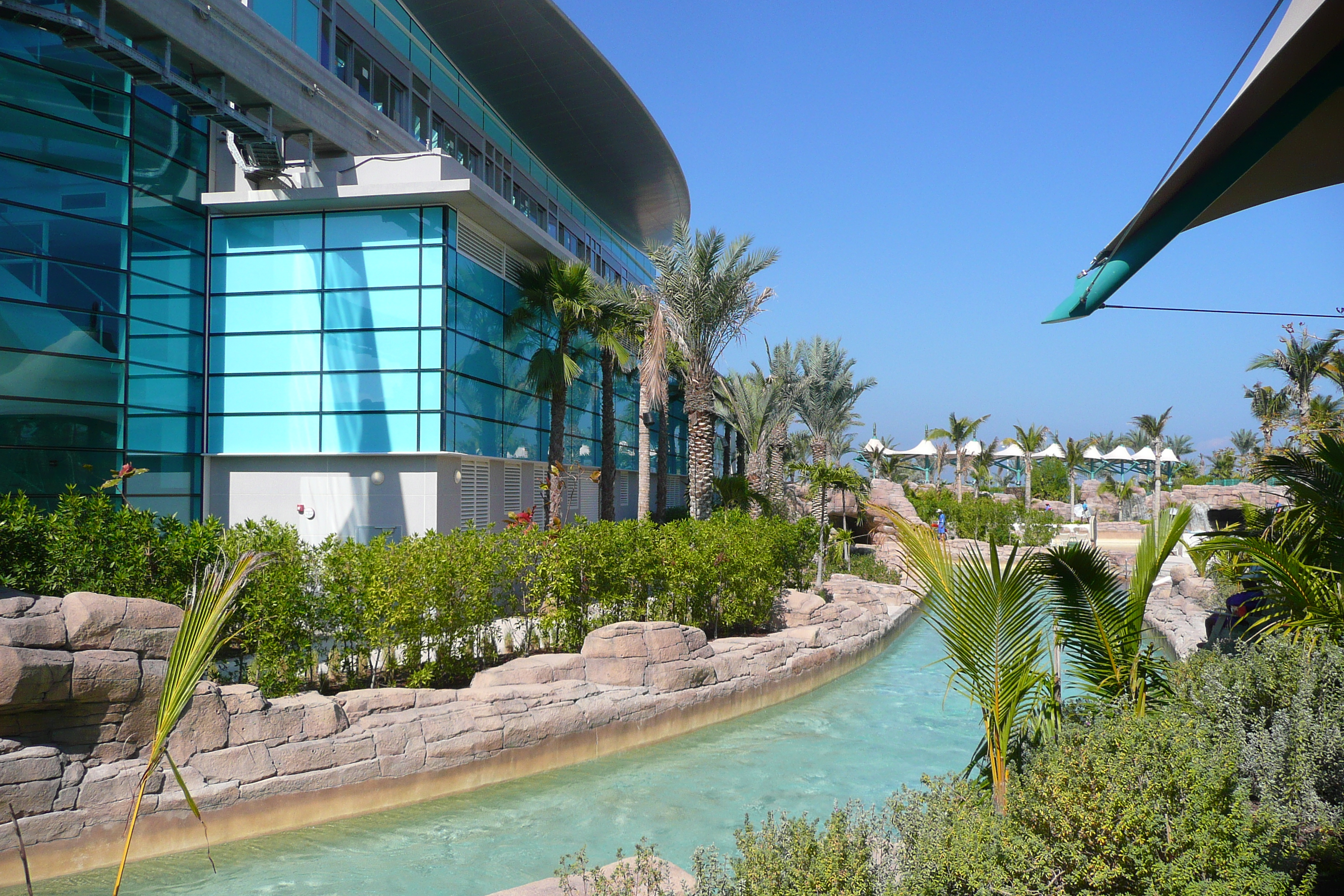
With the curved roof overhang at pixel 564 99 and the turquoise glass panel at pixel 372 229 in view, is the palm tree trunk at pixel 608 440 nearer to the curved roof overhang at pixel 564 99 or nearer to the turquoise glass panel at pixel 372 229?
the curved roof overhang at pixel 564 99

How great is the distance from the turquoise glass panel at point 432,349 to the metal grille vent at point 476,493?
2177 millimetres

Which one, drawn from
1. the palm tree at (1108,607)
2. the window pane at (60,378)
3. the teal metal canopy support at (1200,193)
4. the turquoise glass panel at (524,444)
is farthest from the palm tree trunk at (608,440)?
the teal metal canopy support at (1200,193)

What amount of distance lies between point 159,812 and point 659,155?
27934 millimetres

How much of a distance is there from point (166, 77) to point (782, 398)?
22907mm

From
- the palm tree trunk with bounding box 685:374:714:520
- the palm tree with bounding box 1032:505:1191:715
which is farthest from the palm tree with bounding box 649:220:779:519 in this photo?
the palm tree with bounding box 1032:505:1191:715

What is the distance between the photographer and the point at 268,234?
16312 millimetres

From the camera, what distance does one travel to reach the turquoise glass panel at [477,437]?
1647 centimetres

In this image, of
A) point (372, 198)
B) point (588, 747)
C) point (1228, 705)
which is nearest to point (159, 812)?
point (588, 747)

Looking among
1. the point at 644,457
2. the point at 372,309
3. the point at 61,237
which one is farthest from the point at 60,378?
the point at 644,457

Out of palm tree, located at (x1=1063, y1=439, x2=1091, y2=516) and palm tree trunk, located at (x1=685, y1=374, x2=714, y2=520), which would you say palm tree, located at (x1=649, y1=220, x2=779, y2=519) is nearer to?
palm tree trunk, located at (x1=685, y1=374, x2=714, y2=520)

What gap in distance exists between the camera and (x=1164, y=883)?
3326 mm

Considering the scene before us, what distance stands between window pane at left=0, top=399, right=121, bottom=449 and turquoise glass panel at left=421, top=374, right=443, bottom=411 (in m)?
5.53

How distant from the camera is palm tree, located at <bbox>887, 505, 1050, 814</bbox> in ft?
16.0

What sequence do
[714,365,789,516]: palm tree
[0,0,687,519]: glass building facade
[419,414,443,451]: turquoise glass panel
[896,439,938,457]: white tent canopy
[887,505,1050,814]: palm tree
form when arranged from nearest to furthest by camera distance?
[887,505,1050,814]: palm tree
[0,0,687,519]: glass building facade
[419,414,443,451]: turquoise glass panel
[714,365,789,516]: palm tree
[896,439,938,457]: white tent canopy
